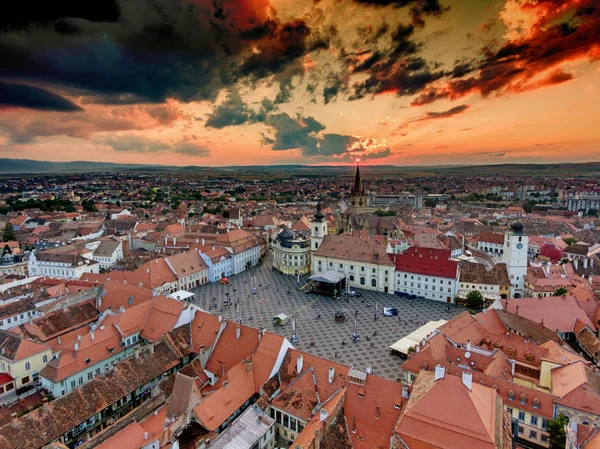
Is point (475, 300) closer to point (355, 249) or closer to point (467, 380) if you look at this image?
point (355, 249)

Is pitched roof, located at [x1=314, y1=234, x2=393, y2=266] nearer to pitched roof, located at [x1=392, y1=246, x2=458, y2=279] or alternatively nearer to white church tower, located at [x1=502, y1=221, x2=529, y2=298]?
pitched roof, located at [x1=392, y1=246, x2=458, y2=279]

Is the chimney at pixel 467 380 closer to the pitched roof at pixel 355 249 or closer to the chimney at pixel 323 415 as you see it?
the chimney at pixel 323 415

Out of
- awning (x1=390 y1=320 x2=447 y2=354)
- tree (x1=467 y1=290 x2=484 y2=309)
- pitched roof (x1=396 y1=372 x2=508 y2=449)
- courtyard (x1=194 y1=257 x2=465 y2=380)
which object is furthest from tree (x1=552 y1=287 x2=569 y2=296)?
pitched roof (x1=396 y1=372 x2=508 y2=449)

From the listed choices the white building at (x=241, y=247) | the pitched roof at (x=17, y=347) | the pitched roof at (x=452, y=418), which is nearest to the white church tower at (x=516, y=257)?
the pitched roof at (x=452, y=418)

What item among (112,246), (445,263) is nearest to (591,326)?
(445,263)

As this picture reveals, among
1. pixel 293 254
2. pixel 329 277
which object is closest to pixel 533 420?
pixel 329 277

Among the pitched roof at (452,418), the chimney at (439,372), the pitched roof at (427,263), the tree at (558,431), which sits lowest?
the tree at (558,431)

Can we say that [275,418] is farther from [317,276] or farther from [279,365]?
[317,276]
